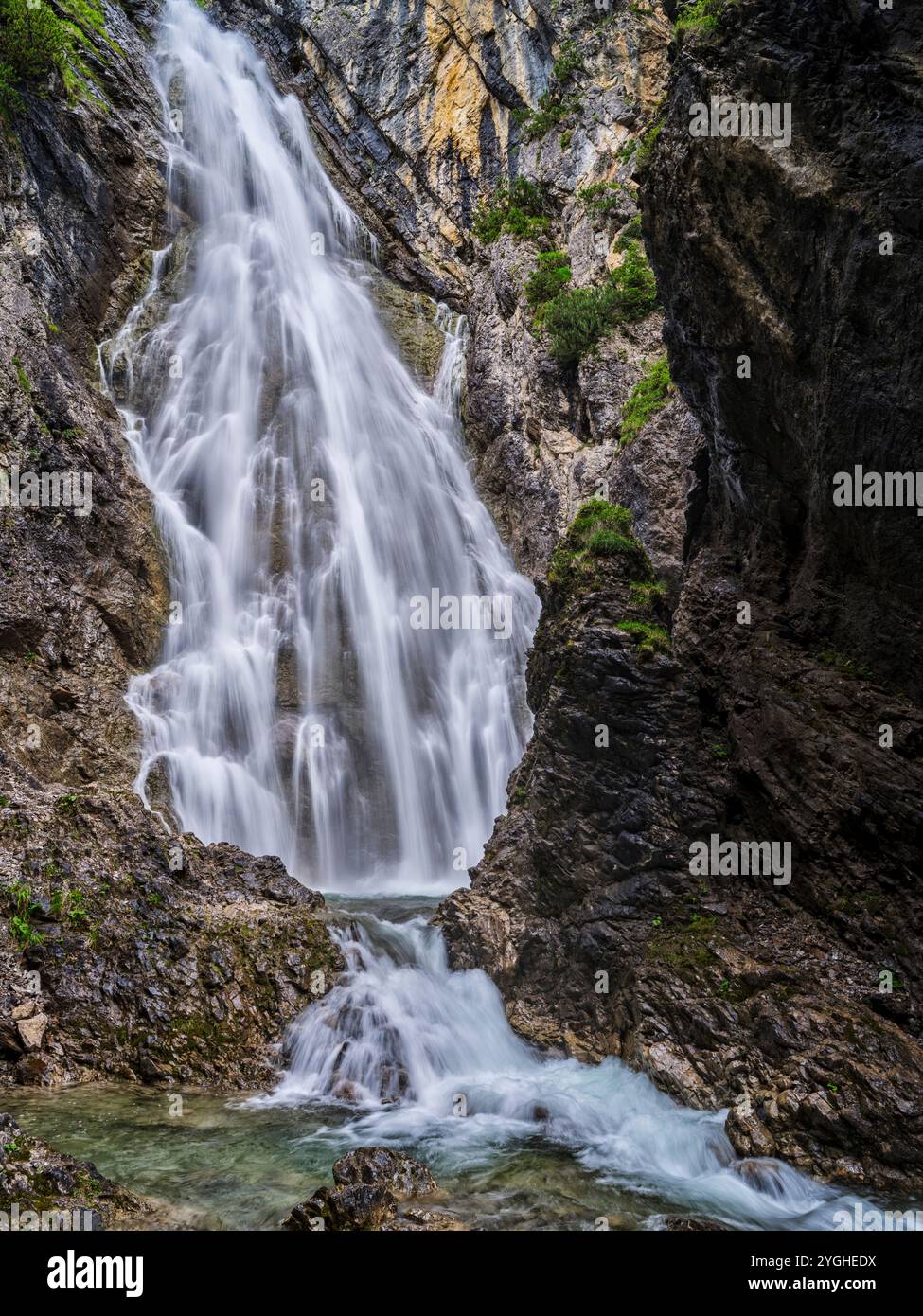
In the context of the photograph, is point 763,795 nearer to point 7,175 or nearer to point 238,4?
point 7,175

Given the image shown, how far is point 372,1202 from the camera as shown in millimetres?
5414

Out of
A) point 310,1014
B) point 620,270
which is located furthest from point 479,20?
point 310,1014

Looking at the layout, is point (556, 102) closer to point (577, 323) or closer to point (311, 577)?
point (577, 323)

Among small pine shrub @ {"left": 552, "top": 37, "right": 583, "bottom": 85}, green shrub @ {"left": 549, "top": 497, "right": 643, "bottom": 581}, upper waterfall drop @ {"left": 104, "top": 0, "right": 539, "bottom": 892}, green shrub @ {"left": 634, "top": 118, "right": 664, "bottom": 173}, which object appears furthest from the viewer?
small pine shrub @ {"left": 552, "top": 37, "right": 583, "bottom": 85}

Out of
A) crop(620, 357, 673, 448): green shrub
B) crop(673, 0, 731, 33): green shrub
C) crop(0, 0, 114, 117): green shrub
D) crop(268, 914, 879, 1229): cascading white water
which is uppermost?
crop(0, 0, 114, 117): green shrub

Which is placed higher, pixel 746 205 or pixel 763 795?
pixel 746 205

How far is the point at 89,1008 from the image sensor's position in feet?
27.9

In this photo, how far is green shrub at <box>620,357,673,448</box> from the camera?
59.4 ft

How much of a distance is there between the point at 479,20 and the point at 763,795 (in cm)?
3272

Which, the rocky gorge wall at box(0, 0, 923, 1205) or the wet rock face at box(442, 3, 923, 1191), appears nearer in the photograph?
the wet rock face at box(442, 3, 923, 1191)

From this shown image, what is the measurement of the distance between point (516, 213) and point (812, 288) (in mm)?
23262

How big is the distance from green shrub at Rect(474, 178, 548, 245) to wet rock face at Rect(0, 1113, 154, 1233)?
1119 inches

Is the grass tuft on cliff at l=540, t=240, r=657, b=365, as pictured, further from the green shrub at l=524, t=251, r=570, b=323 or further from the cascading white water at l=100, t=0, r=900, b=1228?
the cascading white water at l=100, t=0, r=900, b=1228

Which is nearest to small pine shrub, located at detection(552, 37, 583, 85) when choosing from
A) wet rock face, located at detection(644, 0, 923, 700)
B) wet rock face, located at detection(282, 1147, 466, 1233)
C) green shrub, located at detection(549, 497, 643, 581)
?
wet rock face, located at detection(644, 0, 923, 700)
